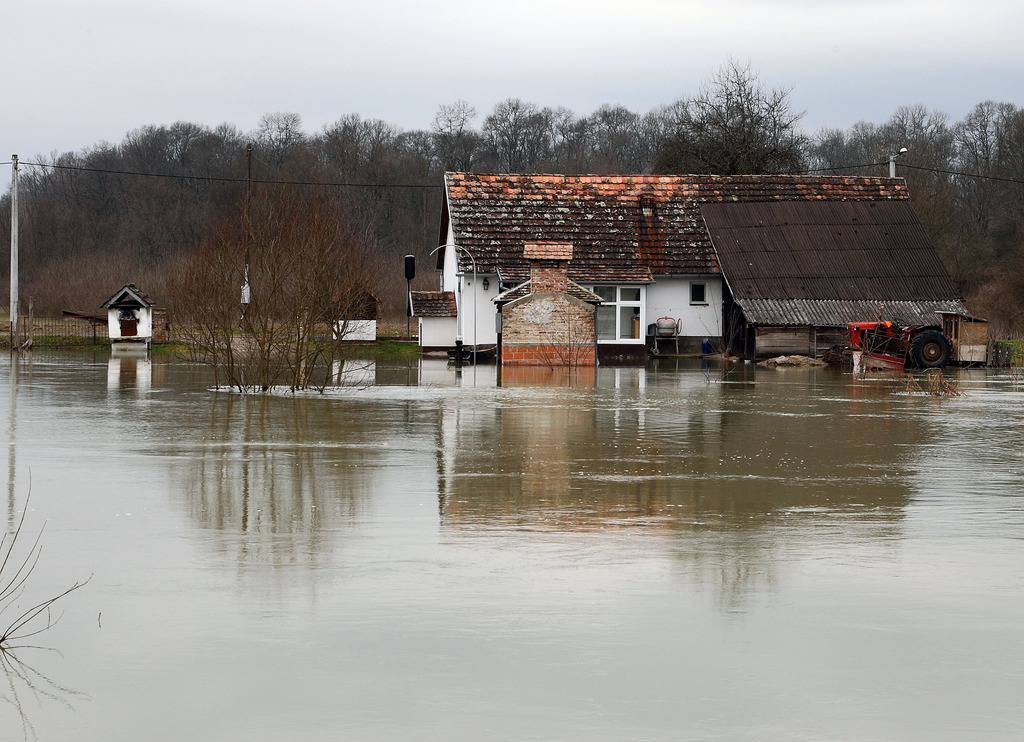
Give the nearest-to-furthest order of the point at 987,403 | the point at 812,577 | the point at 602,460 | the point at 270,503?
the point at 812,577 < the point at 270,503 < the point at 602,460 < the point at 987,403

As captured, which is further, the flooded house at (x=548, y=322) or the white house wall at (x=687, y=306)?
the white house wall at (x=687, y=306)

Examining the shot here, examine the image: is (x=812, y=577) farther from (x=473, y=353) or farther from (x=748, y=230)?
(x=748, y=230)

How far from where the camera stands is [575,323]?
46.2m

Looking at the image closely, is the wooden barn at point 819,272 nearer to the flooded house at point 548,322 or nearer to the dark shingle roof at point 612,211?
the dark shingle roof at point 612,211

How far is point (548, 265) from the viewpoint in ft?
165

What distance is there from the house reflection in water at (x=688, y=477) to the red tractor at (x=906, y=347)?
57.4 ft

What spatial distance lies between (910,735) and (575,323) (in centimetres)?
3983

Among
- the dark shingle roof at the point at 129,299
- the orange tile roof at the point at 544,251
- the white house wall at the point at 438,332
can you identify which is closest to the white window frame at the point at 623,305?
the orange tile roof at the point at 544,251

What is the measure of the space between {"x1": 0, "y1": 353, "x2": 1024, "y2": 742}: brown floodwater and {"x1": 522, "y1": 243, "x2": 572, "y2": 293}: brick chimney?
26.7 meters

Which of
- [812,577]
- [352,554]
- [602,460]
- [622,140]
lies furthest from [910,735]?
[622,140]

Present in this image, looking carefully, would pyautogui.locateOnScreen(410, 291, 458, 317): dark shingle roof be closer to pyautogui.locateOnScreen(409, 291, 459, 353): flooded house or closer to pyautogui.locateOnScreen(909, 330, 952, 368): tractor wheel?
pyautogui.locateOnScreen(409, 291, 459, 353): flooded house

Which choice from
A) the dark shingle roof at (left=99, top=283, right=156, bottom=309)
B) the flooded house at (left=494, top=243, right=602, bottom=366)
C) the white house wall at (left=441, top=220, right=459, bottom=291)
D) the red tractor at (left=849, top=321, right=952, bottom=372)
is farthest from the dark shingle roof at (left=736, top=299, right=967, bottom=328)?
the dark shingle roof at (left=99, top=283, right=156, bottom=309)

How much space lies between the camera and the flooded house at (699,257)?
50.1 m

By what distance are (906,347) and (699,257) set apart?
11727 mm
